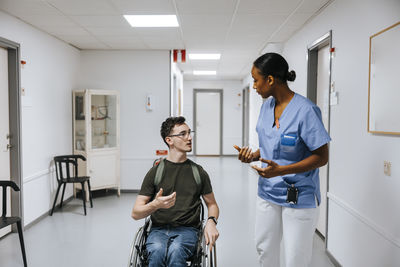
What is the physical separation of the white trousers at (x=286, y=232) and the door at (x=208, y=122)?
29.3 feet

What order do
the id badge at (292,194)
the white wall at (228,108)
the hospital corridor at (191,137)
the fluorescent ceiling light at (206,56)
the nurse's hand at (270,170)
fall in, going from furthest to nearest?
the white wall at (228,108), the fluorescent ceiling light at (206,56), the hospital corridor at (191,137), the id badge at (292,194), the nurse's hand at (270,170)

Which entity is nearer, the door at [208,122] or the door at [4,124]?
the door at [4,124]

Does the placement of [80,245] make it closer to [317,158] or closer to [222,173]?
[317,158]

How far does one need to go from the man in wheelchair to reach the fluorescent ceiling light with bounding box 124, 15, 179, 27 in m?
2.15

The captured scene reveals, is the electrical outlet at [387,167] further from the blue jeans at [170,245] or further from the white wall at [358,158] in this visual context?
the blue jeans at [170,245]

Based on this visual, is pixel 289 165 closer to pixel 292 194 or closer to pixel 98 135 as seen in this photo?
pixel 292 194

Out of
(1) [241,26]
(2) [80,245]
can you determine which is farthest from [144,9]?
(2) [80,245]

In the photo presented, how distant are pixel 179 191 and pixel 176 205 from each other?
87 millimetres

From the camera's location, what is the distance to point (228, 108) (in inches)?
422

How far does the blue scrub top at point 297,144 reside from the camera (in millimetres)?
1650

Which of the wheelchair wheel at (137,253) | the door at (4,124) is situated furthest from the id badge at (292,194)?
the door at (4,124)

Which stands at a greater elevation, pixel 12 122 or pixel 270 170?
pixel 12 122

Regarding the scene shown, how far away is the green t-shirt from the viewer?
199 cm

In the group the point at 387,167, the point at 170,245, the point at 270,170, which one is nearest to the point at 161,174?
the point at 170,245
